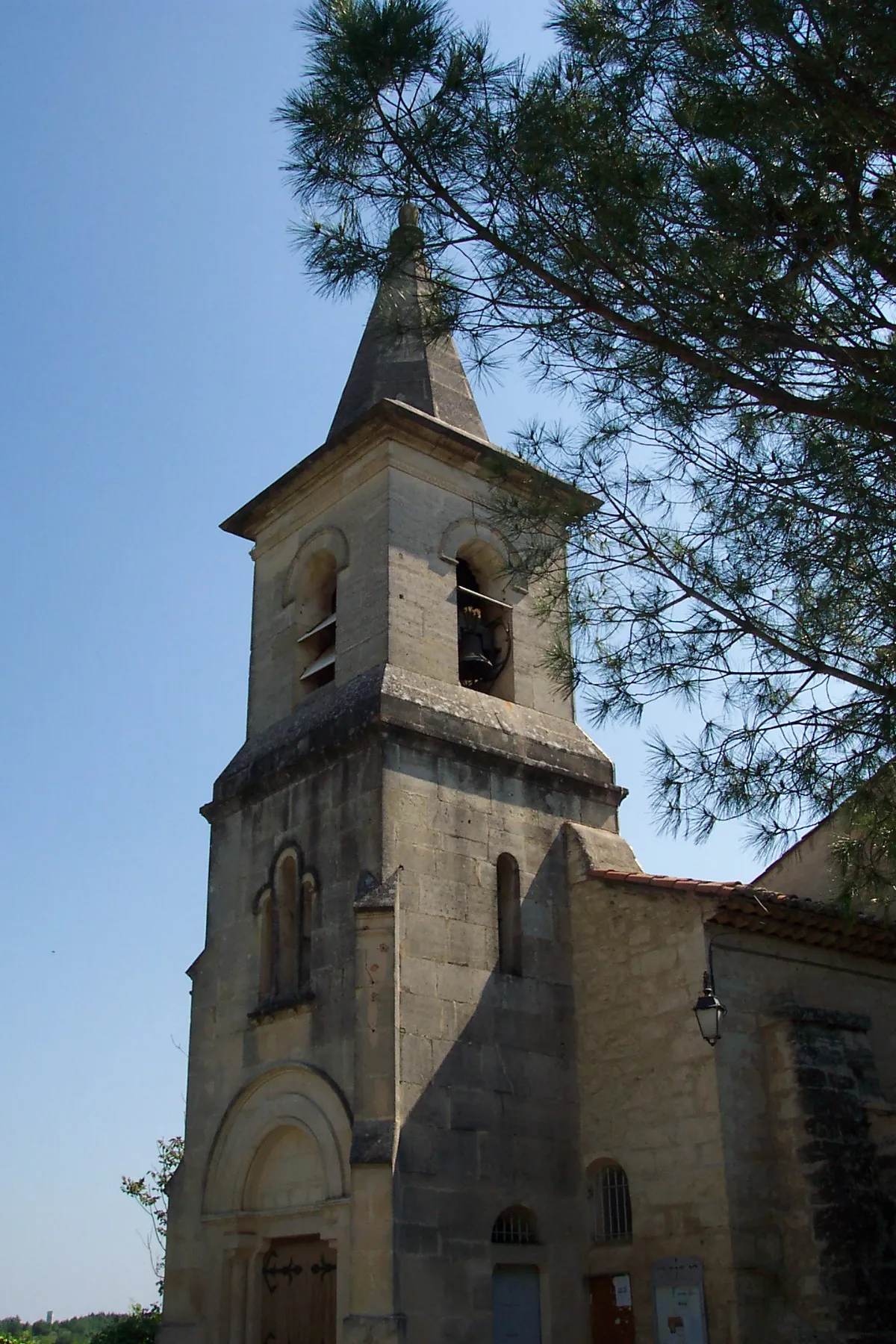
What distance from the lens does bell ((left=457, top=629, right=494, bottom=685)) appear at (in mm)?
14906

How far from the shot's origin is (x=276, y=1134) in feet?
42.1

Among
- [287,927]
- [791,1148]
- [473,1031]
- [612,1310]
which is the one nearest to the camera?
[791,1148]

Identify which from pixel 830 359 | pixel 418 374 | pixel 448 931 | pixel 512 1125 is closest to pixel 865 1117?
pixel 512 1125

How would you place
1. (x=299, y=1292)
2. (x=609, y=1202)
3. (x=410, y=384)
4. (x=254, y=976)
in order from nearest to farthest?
(x=299, y=1292) < (x=609, y=1202) < (x=254, y=976) < (x=410, y=384)

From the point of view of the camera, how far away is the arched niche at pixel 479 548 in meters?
15.2

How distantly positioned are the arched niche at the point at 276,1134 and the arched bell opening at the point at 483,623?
491cm

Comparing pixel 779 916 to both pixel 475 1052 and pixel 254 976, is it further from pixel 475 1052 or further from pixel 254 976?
pixel 254 976

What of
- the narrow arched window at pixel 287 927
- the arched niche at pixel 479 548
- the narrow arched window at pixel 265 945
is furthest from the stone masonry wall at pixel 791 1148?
the arched niche at pixel 479 548

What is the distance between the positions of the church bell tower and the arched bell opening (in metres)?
0.04

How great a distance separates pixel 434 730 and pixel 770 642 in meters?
5.61

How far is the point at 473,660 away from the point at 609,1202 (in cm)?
598

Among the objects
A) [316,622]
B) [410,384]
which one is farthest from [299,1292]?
[410,384]

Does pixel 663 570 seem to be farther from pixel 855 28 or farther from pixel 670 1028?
pixel 670 1028

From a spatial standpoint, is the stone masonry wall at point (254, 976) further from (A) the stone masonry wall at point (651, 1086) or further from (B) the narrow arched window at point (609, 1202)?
(B) the narrow arched window at point (609, 1202)
